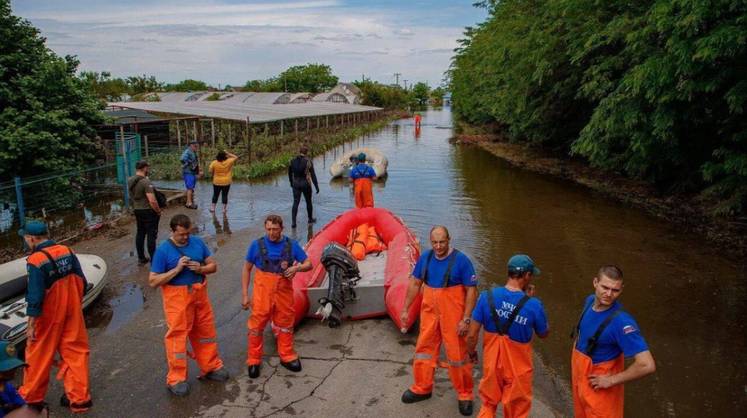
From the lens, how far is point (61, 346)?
4715 mm

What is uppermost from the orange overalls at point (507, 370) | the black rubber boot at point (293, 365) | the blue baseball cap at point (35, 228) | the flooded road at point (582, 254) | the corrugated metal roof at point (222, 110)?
the corrugated metal roof at point (222, 110)

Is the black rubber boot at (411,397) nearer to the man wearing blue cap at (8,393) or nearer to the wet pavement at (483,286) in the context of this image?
the wet pavement at (483,286)

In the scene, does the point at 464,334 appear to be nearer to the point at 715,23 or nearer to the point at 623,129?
the point at 715,23

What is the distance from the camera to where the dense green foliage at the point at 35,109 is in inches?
431

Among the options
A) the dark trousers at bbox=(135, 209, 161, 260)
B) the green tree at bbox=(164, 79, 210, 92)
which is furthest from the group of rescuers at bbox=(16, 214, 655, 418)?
the green tree at bbox=(164, 79, 210, 92)

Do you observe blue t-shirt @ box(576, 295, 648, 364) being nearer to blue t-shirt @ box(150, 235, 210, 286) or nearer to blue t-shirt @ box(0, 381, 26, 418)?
blue t-shirt @ box(150, 235, 210, 286)

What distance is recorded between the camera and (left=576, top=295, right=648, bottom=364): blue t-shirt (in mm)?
3500

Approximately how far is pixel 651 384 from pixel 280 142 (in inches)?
860

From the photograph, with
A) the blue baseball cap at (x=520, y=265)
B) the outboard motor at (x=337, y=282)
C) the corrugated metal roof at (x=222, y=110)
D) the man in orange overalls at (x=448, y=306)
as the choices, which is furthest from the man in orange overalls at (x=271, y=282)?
the corrugated metal roof at (x=222, y=110)

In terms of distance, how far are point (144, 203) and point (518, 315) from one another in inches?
250

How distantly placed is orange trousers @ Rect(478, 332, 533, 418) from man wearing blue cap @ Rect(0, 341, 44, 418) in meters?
2.99

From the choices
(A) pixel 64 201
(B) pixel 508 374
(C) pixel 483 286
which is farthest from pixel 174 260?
(A) pixel 64 201

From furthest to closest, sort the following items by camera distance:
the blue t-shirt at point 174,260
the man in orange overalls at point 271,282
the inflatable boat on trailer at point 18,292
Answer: the inflatable boat on trailer at point 18,292, the man in orange overalls at point 271,282, the blue t-shirt at point 174,260

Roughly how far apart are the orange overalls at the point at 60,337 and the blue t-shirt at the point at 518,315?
357cm
